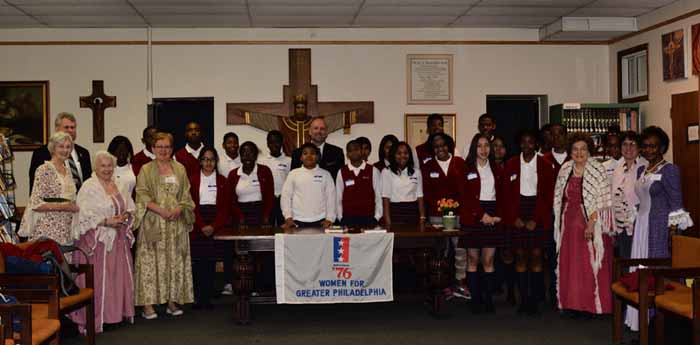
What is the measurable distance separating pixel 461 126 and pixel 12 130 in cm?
559

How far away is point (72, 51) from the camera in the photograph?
973cm

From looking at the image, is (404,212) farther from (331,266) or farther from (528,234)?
(331,266)

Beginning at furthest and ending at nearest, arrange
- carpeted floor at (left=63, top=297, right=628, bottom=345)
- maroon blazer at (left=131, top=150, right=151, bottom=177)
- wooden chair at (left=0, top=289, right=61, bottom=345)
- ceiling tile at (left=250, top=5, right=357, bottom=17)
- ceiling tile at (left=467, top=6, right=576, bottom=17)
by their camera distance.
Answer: ceiling tile at (left=467, top=6, right=576, bottom=17) → ceiling tile at (left=250, top=5, right=357, bottom=17) → maroon blazer at (left=131, top=150, right=151, bottom=177) → carpeted floor at (left=63, top=297, right=628, bottom=345) → wooden chair at (left=0, top=289, right=61, bottom=345)

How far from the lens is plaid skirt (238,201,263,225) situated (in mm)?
7426

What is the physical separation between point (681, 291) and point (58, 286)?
13.1 ft

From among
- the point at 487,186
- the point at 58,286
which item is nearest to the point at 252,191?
the point at 487,186

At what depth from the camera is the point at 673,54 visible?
8.64 m

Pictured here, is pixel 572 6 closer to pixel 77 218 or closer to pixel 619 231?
pixel 619 231

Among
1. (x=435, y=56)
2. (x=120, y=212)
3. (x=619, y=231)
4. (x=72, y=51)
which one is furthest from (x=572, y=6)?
(x=72, y=51)

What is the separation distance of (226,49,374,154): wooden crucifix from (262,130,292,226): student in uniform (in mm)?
1680

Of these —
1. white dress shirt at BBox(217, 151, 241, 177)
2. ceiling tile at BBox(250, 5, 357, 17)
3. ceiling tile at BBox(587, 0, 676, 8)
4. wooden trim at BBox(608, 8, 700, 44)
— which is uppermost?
ceiling tile at BBox(587, 0, 676, 8)

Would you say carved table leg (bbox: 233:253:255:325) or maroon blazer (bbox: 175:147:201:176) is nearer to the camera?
carved table leg (bbox: 233:253:255:325)

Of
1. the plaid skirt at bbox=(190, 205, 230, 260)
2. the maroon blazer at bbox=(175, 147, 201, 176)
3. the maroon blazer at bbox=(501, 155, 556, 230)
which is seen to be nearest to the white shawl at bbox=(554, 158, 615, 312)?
the maroon blazer at bbox=(501, 155, 556, 230)

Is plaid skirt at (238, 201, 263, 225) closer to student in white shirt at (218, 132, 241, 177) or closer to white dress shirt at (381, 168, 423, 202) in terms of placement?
student in white shirt at (218, 132, 241, 177)
